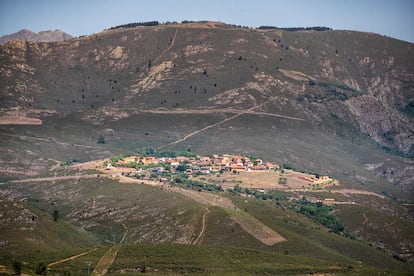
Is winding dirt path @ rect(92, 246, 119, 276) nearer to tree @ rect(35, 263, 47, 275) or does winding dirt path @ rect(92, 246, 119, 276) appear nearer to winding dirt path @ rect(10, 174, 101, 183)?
tree @ rect(35, 263, 47, 275)

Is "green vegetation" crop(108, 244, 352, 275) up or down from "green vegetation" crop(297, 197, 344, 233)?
up

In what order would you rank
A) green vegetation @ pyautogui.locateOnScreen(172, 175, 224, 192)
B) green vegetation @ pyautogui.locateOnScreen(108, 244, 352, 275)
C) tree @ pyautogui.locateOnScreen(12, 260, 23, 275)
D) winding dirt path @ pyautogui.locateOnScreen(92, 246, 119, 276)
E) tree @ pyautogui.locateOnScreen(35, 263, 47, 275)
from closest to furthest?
1. tree @ pyautogui.locateOnScreen(12, 260, 23, 275)
2. tree @ pyautogui.locateOnScreen(35, 263, 47, 275)
3. winding dirt path @ pyautogui.locateOnScreen(92, 246, 119, 276)
4. green vegetation @ pyautogui.locateOnScreen(108, 244, 352, 275)
5. green vegetation @ pyautogui.locateOnScreen(172, 175, 224, 192)

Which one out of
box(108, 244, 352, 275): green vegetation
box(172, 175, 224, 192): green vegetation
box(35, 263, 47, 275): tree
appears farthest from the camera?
box(172, 175, 224, 192): green vegetation

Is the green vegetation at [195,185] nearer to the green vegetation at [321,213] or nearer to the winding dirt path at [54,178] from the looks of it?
the winding dirt path at [54,178]

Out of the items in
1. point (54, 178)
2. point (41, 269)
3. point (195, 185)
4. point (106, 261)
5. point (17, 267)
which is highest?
point (17, 267)

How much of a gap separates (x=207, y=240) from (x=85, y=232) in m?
22.8

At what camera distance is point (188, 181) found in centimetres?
18838

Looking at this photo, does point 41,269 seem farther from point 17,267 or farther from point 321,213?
point 321,213

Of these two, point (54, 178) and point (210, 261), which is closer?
point (210, 261)

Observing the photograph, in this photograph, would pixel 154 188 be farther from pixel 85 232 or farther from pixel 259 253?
pixel 259 253

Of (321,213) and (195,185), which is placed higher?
(195,185)

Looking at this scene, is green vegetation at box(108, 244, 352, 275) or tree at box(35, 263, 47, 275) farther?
green vegetation at box(108, 244, 352, 275)

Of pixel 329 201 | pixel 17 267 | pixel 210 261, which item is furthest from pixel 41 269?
pixel 329 201

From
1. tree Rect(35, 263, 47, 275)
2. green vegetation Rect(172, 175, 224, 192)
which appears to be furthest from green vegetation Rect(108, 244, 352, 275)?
green vegetation Rect(172, 175, 224, 192)
